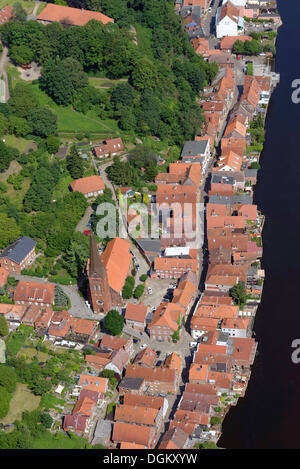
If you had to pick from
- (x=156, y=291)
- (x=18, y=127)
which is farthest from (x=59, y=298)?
(x=18, y=127)

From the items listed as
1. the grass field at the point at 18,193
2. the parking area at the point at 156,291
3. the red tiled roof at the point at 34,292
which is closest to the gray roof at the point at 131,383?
the parking area at the point at 156,291

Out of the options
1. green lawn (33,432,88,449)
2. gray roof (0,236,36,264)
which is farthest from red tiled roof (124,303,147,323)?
gray roof (0,236,36,264)

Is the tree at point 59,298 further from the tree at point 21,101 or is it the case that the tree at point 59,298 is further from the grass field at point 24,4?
the grass field at point 24,4

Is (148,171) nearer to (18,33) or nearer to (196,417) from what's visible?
(18,33)

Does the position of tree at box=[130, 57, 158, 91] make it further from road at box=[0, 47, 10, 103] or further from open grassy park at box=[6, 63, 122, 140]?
road at box=[0, 47, 10, 103]

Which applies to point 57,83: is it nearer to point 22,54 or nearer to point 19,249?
point 22,54

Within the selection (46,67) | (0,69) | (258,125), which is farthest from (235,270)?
(0,69)

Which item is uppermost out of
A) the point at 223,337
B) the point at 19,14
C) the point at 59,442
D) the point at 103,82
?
the point at 19,14

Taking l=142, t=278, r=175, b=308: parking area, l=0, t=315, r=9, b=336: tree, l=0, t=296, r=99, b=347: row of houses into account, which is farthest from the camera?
l=142, t=278, r=175, b=308: parking area
